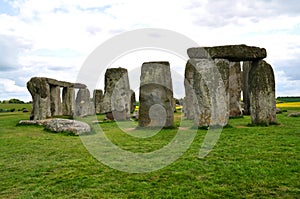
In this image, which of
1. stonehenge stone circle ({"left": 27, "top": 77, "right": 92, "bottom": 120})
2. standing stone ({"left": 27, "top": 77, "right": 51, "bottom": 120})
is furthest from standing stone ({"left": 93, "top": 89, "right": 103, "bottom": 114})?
standing stone ({"left": 27, "top": 77, "right": 51, "bottom": 120})

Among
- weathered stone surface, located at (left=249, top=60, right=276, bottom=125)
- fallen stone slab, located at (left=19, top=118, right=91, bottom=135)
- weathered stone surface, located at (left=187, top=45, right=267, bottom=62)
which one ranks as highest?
weathered stone surface, located at (left=187, top=45, right=267, bottom=62)

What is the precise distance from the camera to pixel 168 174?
5207mm

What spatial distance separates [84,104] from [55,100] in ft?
12.7

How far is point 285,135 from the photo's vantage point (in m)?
8.91

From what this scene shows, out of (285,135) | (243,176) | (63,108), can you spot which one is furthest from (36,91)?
(243,176)

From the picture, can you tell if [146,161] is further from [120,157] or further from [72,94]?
[72,94]

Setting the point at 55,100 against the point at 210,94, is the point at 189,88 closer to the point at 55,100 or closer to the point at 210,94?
the point at 210,94

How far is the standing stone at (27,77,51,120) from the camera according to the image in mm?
17312

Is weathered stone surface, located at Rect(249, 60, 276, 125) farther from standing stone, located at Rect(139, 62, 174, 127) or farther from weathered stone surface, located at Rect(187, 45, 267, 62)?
standing stone, located at Rect(139, 62, 174, 127)

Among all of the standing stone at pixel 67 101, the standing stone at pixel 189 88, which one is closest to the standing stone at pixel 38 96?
the standing stone at pixel 67 101

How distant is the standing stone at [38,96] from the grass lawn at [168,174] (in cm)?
976

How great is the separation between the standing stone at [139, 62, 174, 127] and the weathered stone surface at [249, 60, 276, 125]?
3.30 m

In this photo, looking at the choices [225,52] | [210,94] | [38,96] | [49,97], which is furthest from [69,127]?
[49,97]

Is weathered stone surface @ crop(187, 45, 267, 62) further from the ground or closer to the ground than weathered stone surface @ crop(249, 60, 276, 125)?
further from the ground
